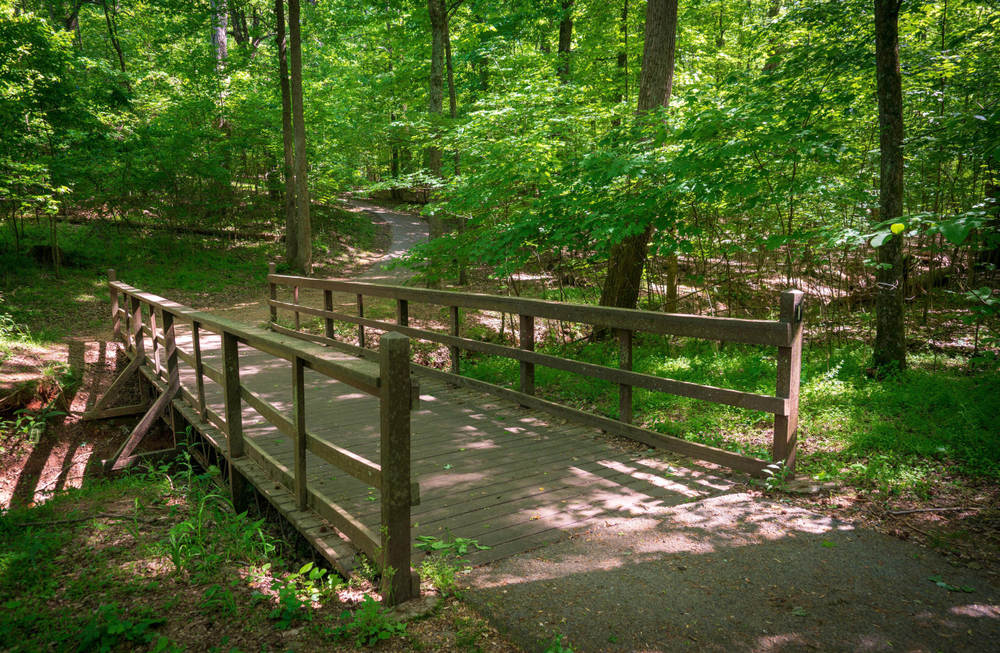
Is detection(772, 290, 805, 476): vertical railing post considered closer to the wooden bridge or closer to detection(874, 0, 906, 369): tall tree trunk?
the wooden bridge

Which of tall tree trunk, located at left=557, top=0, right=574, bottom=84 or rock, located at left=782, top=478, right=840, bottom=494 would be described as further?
tall tree trunk, located at left=557, top=0, right=574, bottom=84

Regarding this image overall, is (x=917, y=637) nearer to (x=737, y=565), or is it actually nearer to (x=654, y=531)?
(x=737, y=565)

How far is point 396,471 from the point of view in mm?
2670

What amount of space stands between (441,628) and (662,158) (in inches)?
216

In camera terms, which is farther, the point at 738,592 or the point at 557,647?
the point at 738,592

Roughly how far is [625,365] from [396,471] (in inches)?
108

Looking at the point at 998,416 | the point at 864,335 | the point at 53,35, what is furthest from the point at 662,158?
the point at 53,35

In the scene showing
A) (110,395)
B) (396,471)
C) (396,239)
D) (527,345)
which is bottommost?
(110,395)

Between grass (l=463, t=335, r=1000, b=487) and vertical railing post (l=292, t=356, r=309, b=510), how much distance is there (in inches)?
122

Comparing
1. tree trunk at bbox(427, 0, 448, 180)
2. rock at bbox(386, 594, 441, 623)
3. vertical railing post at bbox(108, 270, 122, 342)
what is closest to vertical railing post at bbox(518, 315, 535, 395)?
rock at bbox(386, 594, 441, 623)

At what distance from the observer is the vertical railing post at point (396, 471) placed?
2590mm

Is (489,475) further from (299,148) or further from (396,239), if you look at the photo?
(396,239)

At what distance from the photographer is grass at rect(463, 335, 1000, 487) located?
4297mm

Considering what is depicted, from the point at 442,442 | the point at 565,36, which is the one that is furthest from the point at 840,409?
the point at 565,36
